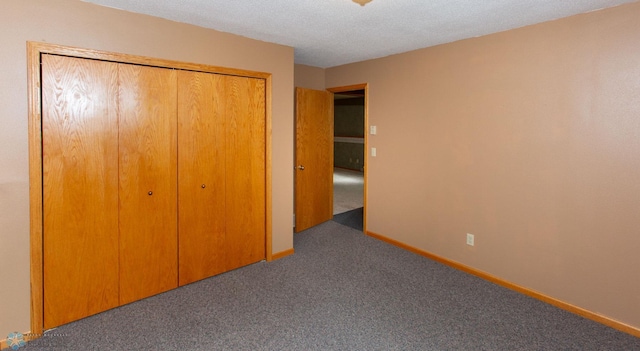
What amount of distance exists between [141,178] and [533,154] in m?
3.30

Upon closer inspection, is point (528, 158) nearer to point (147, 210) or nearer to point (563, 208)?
point (563, 208)

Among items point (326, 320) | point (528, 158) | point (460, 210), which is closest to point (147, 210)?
point (326, 320)

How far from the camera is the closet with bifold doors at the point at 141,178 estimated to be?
2.42m

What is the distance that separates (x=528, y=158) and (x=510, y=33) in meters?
1.11

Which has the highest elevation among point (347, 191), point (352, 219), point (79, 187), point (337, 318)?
point (79, 187)

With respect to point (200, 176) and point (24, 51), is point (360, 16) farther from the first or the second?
point (24, 51)

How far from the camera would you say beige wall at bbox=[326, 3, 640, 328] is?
247 cm

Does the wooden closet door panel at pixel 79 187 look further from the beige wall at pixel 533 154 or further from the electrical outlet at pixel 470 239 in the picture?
the electrical outlet at pixel 470 239

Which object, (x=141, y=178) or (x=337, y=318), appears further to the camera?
(x=141, y=178)

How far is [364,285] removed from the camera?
10.3 feet

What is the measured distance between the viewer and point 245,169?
3475 millimetres

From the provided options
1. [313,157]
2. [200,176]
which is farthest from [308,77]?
[200,176]

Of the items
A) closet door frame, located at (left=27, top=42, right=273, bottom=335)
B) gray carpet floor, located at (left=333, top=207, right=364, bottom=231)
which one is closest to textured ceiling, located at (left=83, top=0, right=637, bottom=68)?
closet door frame, located at (left=27, top=42, right=273, bottom=335)

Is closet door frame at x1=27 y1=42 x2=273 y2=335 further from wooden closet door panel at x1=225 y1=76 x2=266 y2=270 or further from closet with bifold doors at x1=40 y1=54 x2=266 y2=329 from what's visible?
wooden closet door panel at x1=225 y1=76 x2=266 y2=270
